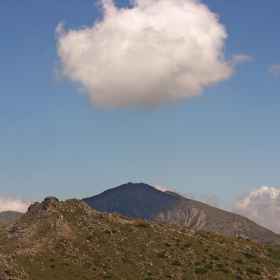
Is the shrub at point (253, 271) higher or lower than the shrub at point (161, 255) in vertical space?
lower

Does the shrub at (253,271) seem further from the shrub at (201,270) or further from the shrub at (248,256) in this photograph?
the shrub at (201,270)

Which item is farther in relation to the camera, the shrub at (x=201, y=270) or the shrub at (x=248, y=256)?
the shrub at (x=248, y=256)

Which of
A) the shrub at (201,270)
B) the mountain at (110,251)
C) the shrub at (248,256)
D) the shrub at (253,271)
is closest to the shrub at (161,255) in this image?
the mountain at (110,251)

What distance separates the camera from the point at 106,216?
118 meters

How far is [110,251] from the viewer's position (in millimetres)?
95875

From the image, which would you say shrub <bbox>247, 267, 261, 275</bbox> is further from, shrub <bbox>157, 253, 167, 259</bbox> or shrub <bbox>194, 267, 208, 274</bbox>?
shrub <bbox>157, 253, 167, 259</bbox>

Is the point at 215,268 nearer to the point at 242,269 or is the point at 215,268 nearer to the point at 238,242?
the point at 242,269

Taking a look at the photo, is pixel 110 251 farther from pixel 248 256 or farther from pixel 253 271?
pixel 248 256

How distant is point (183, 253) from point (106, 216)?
89.7 ft

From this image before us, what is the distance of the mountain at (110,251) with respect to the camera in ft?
279

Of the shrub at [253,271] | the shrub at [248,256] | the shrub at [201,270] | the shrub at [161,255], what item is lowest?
the shrub at [201,270]

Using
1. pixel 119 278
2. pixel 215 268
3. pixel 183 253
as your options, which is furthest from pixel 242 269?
pixel 119 278

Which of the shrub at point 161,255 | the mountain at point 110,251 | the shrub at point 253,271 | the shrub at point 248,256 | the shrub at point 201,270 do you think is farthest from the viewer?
the shrub at point 248,256

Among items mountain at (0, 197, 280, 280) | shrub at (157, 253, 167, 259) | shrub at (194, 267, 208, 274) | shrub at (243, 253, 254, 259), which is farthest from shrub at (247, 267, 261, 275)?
shrub at (157, 253, 167, 259)
